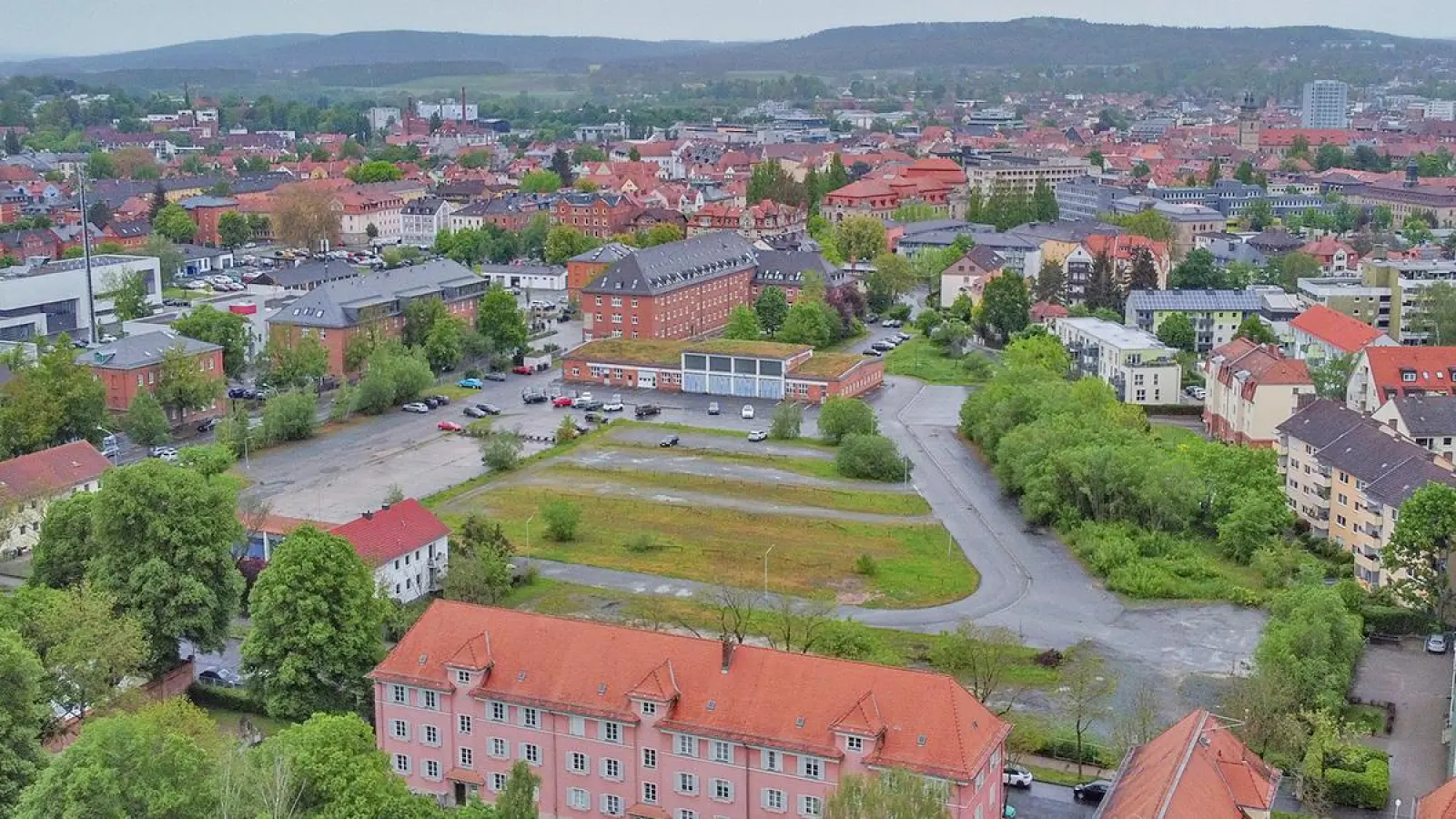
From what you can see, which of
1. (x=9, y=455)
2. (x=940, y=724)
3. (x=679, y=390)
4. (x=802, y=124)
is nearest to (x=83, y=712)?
(x=940, y=724)

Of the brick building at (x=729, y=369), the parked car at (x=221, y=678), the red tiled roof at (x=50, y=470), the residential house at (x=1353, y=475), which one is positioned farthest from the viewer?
the brick building at (x=729, y=369)

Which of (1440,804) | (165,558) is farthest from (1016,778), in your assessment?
(165,558)

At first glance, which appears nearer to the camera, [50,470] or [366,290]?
[50,470]

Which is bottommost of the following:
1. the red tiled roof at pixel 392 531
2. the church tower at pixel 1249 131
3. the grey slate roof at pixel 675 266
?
the red tiled roof at pixel 392 531

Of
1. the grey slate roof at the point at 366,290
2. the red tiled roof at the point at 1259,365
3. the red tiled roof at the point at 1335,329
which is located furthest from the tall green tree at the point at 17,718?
the red tiled roof at the point at 1335,329

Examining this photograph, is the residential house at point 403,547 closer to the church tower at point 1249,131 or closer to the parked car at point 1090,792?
the parked car at point 1090,792

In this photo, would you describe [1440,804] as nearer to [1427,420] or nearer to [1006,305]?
[1427,420]

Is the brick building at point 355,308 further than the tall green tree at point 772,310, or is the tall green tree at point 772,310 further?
the tall green tree at point 772,310
